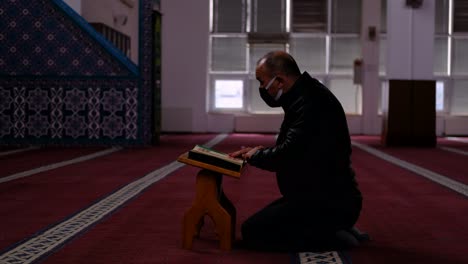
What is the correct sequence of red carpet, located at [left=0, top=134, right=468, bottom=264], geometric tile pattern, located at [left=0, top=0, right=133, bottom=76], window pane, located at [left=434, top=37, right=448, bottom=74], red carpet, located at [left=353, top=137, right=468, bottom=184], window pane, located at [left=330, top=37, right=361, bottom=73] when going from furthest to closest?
window pane, located at [left=434, top=37, right=448, bottom=74], window pane, located at [left=330, top=37, right=361, bottom=73], geometric tile pattern, located at [left=0, top=0, right=133, bottom=76], red carpet, located at [left=353, top=137, right=468, bottom=184], red carpet, located at [left=0, top=134, right=468, bottom=264]

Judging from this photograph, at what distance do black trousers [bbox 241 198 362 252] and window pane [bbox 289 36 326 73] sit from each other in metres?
9.83

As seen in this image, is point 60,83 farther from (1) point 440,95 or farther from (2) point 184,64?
(1) point 440,95

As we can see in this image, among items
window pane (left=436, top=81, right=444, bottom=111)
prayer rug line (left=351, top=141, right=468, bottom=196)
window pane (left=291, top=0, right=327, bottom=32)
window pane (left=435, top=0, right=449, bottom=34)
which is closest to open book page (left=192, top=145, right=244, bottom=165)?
prayer rug line (left=351, top=141, right=468, bottom=196)

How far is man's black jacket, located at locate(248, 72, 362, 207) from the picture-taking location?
2.29 m

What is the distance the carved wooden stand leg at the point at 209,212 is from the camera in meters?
2.34

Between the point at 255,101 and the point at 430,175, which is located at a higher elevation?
the point at 255,101

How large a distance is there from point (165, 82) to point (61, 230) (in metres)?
9.12

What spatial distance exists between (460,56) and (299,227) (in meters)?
10.7

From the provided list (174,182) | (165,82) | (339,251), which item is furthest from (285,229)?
(165,82)

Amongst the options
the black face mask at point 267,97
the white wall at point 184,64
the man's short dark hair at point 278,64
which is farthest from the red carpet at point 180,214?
the white wall at point 184,64

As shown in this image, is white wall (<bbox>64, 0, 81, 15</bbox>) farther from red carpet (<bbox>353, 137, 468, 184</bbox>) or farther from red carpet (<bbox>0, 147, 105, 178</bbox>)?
red carpet (<bbox>353, 137, 468, 184</bbox>)

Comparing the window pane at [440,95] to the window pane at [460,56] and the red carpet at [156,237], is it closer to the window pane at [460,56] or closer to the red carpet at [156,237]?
the window pane at [460,56]

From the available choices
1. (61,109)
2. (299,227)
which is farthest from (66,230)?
(61,109)

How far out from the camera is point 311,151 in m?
2.32
